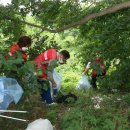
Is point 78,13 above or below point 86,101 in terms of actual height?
above

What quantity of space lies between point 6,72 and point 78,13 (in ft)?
8.98

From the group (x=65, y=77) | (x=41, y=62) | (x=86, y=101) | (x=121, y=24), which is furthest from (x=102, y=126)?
(x=65, y=77)

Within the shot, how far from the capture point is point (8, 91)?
4984 millimetres

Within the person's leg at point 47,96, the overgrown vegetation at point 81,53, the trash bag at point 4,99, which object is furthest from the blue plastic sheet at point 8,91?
the person's leg at point 47,96

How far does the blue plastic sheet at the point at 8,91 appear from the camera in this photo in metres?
4.94

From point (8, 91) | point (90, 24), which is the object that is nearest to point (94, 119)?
point (8, 91)

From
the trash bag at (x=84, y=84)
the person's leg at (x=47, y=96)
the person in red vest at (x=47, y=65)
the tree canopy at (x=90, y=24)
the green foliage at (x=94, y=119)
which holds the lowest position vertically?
the green foliage at (x=94, y=119)

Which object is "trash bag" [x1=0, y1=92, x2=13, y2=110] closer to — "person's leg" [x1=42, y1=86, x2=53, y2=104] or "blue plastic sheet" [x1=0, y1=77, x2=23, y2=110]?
"blue plastic sheet" [x1=0, y1=77, x2=23, y2=110]

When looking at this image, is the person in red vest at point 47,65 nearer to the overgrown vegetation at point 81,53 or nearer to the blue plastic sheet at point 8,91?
the overgrown vegetation at point 81,53

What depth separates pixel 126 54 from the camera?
23.7 feet

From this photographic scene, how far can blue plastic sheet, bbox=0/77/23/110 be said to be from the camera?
494cm

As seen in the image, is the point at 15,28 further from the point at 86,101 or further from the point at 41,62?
the point at 86,101

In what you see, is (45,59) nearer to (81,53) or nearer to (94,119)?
(94,119)

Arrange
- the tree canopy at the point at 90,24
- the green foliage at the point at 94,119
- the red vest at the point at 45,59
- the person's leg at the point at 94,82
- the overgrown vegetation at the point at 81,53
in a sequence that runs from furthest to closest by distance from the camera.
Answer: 1. the person's leg at the point at 94,82
2. the tree canopy at the point at 90,24
3. the red vest at the point at 45,59
4. the overgrown vegetation at the point at 81,53
5. the green foliage at the point at 94,119
